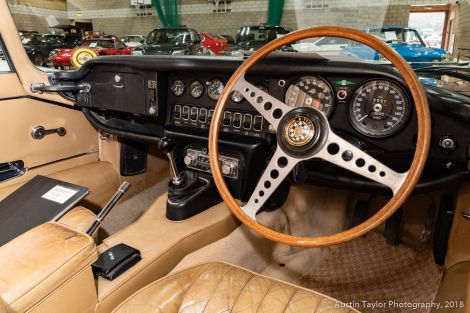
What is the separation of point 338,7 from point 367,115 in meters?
5.51

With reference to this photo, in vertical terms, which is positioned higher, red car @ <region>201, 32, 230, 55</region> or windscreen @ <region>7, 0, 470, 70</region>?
windscreen @ <region>7, 0, 470, 70</region>

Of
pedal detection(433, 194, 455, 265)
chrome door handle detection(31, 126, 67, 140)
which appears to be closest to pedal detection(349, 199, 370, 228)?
pedal detection(433, 194, 455, 265)

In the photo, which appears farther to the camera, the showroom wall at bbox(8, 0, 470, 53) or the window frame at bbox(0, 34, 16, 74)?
the showroom wall at bbox(8, 0, 470, 53)

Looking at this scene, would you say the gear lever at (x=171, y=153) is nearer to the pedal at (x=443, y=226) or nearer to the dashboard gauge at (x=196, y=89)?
the dashboard gauge at (x=196, y=89)

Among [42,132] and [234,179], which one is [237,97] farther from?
[42,132]

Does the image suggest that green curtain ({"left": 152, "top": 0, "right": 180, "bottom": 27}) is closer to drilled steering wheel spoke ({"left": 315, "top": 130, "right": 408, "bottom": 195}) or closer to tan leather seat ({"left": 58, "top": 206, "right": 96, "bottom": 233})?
tan leather seat ({"left": 58, "top": 206, "right": 96, "bottom": 233})

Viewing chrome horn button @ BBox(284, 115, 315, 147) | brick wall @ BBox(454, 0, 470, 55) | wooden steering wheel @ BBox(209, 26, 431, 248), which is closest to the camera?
wooden steering wheel @ BBox(209, 26, 431, 248)

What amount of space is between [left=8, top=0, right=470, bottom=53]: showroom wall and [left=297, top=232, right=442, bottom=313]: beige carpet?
122cm

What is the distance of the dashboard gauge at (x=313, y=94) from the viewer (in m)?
1.36

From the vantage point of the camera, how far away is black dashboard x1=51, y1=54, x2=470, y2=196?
127 cm

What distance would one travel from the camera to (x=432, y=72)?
1.73 m

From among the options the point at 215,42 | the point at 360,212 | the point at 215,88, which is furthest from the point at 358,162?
the point at 215,42

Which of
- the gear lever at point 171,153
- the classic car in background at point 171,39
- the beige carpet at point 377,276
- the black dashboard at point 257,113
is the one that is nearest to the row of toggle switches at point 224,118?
the black dashboard at point 257,113

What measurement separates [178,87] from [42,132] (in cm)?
83
